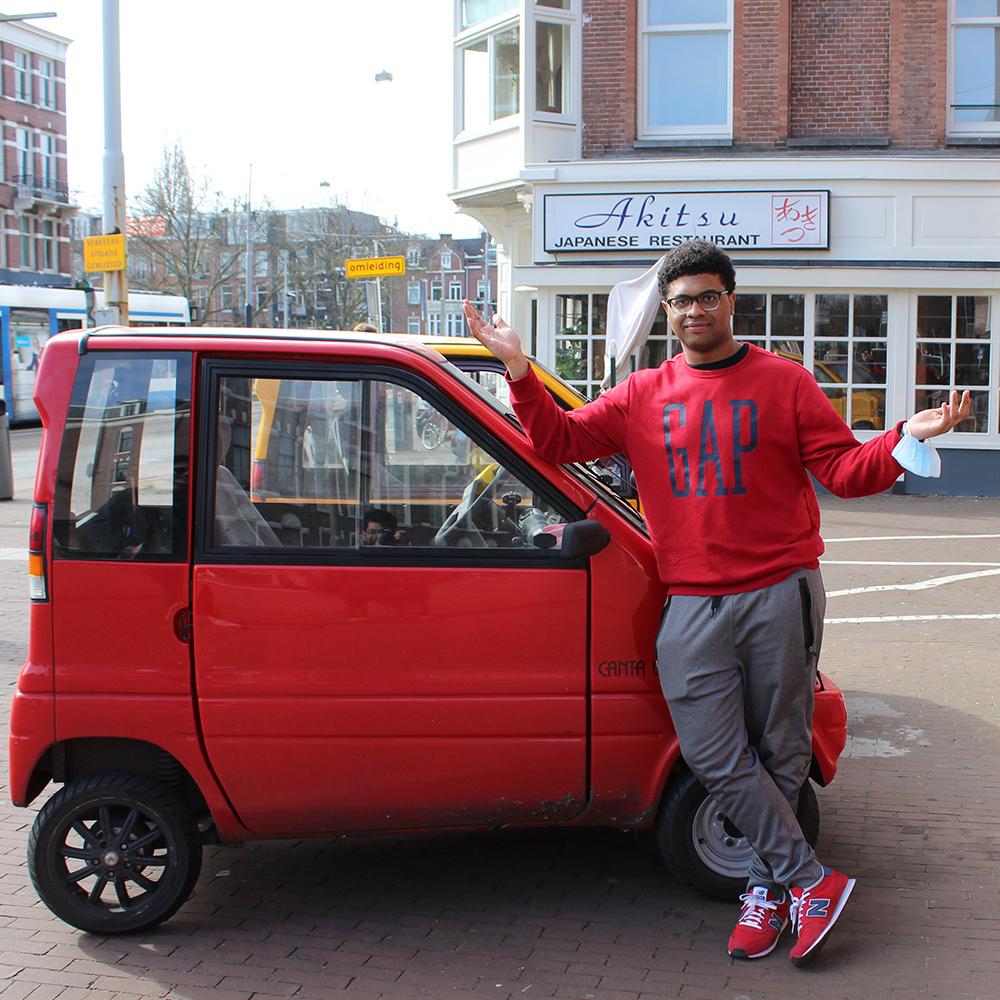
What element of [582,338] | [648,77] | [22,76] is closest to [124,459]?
[582,338]

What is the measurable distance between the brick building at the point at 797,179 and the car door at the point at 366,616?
12377 mm

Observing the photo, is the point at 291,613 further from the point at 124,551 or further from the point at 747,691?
the point at 747,691

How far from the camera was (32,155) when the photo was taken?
59.6 metres

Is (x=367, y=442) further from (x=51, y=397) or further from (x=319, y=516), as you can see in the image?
(x=51, y=397)

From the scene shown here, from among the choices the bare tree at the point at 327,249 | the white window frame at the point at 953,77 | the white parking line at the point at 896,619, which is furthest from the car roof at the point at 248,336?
the bare tree at the point at 327,249

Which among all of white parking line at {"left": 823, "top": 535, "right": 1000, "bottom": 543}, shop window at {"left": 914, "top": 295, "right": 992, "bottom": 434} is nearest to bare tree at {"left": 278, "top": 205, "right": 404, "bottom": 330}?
shop window at {"left": 914, "top": 295, "right": 992, "bottom": 434}

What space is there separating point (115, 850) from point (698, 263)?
8.43 feet

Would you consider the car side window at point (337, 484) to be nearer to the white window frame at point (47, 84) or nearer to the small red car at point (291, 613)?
the small red car at point (291, 613)

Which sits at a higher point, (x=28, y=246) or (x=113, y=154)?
(x=28, y=246)

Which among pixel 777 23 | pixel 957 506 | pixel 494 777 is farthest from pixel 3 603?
pixel 777 23

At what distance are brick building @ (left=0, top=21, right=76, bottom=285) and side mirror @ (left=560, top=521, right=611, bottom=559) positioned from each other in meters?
59.6

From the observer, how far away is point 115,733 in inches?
136

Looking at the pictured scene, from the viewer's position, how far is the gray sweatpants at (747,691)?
11.0 feet

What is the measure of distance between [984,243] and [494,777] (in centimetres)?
1445
